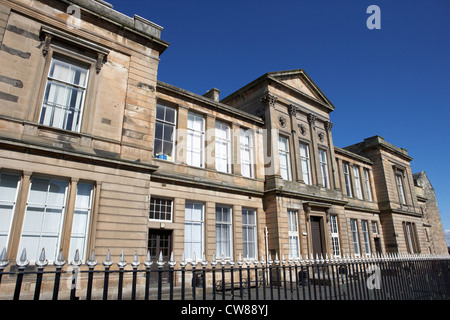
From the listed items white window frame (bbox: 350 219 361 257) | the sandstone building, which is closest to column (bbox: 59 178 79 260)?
the sandstone building

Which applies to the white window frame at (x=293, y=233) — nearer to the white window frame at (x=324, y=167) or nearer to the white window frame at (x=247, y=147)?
the white window frame at (x=247, y=147)

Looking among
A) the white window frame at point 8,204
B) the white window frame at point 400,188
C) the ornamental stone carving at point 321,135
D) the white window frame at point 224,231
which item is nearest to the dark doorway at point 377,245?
the white window frame at point 400,188

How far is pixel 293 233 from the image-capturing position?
1583cm

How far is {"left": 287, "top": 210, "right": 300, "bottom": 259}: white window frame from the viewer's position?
1549cm

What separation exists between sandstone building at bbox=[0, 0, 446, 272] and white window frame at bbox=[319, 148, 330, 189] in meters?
0.08

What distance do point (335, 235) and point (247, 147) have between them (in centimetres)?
834

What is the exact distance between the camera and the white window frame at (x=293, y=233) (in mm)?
15492

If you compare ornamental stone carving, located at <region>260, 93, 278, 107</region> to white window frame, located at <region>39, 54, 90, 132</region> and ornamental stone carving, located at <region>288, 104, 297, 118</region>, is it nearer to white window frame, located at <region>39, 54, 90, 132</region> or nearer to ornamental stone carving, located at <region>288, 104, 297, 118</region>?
ornamental stone carving, located at <region>288, 104, 297, 118</region>

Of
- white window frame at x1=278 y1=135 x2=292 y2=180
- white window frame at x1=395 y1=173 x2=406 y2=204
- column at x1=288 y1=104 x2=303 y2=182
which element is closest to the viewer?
white window frame at x1=278 y1=135 x2=292 y2=180

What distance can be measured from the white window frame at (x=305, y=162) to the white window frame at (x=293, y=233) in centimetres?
297

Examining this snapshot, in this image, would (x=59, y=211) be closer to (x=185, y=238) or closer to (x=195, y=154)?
(x=185, y=238)

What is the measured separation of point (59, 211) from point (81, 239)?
1095 millimetres

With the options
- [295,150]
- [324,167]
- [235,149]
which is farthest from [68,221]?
[324,167]
